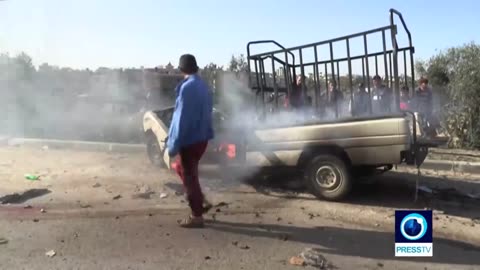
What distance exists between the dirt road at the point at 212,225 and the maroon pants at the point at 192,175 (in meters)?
0.30

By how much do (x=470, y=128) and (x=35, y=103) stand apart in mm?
14343

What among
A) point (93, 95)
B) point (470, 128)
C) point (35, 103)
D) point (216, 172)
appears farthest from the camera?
point (93, 95)

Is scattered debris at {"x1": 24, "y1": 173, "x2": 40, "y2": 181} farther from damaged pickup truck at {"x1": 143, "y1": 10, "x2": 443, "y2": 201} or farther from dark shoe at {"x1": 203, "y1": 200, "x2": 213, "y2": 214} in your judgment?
dark shoe at {"x1": 203, "y1": 200, "x2": 213, "y2": 214}

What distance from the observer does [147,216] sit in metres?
5.91

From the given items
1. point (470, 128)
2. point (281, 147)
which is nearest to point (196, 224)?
point (281, 147)

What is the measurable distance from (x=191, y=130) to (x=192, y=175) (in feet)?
1.67

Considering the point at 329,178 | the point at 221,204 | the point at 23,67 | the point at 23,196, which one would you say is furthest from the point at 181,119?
the point at 23,67

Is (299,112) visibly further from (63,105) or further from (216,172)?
(63,105)

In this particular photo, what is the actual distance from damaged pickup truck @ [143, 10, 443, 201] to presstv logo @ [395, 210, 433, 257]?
50.2 inches

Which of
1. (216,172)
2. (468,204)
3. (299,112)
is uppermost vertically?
(299,112)

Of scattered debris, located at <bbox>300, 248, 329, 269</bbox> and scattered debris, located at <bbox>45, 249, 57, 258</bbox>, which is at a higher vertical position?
scattered debris, located at <bbox>45, 249, 57, 258</bbox>

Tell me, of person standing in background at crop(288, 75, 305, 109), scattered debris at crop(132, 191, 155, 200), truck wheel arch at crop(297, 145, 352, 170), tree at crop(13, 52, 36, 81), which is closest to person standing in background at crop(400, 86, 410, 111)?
person standing in background at crop(288, 75, 305, 109)

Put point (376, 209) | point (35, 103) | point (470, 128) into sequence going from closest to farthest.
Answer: point (376, 209) < point (470, 128) < point (35, 103)

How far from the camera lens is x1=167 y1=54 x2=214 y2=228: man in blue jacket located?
532 centimetres
